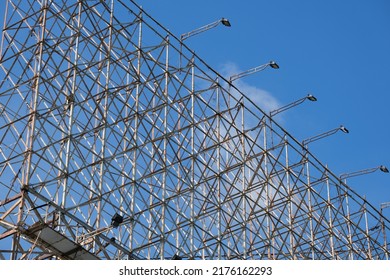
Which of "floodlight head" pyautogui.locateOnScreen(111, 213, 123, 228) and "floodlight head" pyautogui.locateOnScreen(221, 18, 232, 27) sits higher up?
"floodlight head" pyautogui.locateOnScreen(221, 18, 232, 27)

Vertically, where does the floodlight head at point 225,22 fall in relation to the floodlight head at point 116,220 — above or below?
above

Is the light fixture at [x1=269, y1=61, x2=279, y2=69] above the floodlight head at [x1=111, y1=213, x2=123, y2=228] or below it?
above

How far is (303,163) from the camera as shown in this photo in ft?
154

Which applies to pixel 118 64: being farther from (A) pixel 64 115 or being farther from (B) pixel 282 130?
(B) pixel 282 130

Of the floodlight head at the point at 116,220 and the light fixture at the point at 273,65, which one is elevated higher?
the light fixture at the point at 273,65

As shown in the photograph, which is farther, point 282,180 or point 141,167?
point 282,180

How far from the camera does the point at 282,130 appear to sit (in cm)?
4581
